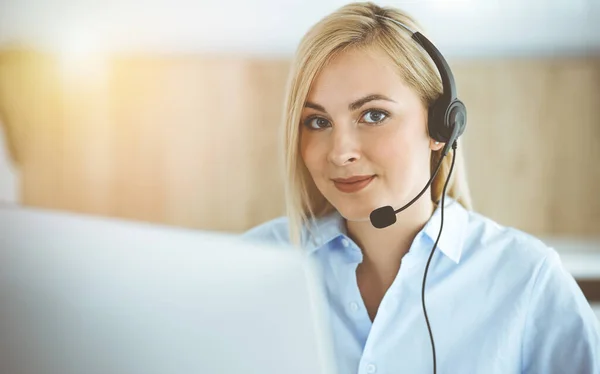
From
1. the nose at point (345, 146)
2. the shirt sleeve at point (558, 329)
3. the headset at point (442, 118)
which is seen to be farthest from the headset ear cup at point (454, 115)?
the shirt sleeve at point (558, 329)

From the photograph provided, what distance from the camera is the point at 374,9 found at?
0.90m

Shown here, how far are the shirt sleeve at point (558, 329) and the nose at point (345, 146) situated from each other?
323 millimetres

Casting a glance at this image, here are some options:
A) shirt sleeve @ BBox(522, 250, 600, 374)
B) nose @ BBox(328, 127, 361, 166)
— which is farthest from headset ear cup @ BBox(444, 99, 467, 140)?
shirt sleeve @ BBox(522, 250, 600, 374)

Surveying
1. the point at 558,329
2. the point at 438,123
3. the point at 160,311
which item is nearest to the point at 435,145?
the point at 438,123

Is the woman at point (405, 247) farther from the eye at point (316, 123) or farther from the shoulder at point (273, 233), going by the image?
the shoulder at point (273, 233)

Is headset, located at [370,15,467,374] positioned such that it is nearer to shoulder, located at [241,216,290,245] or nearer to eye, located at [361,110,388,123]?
eye, located at [361,110,388,123]

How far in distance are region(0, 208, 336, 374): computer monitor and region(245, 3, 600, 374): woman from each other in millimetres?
475

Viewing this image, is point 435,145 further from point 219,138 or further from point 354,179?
point 219,138

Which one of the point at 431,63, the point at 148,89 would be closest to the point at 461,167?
the point at 431,63

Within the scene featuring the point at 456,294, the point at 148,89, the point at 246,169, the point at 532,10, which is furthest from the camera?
the point at 148,89

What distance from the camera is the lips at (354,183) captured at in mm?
896

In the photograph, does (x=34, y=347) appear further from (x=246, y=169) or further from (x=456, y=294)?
(x=246, y=169)

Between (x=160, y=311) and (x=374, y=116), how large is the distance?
0.56m

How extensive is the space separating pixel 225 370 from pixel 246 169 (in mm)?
1134
